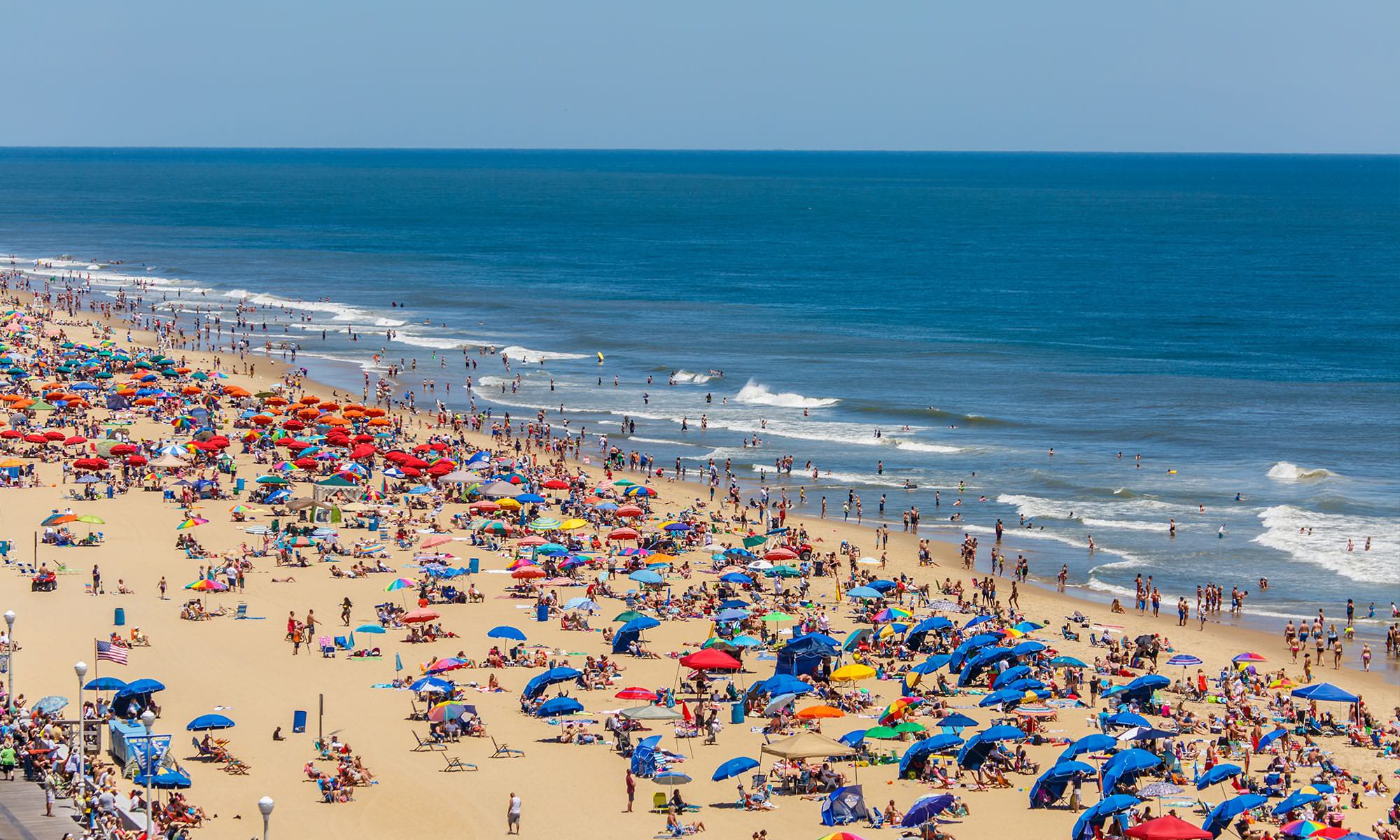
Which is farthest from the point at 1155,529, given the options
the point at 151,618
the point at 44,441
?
the point at 44,441

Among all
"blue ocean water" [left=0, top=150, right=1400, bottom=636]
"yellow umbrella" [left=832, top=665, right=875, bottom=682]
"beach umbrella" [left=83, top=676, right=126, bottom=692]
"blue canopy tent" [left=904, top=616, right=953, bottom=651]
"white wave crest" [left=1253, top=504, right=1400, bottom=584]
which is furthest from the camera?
"blue ocean water" [left=0, top=150, right=1400, bottom=636]

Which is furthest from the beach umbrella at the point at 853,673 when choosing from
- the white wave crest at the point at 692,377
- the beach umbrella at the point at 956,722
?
the white wave crest at the point at 692,377

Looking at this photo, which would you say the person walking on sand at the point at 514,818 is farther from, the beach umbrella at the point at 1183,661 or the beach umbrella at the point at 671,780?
the beach umbrella at the point at 1183,661

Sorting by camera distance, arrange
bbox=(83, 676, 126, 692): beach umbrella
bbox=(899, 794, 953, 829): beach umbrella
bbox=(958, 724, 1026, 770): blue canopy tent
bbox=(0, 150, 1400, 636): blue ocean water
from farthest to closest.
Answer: bbox=(0, 150, 1400, 636): blue ocean water
bbox=(83, 676, 126, 692): beach umbrella
bbox=(958, 724, 1026, 770): blue canopy tent
bbox=(899, 794, 953, 829): beach umbrella

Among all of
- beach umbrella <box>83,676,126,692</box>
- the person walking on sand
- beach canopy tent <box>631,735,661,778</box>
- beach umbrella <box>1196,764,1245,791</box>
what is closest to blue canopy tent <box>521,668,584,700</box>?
beach canopy tent <box>631,735,661,778</box>

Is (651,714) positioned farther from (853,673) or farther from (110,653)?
(110,653)

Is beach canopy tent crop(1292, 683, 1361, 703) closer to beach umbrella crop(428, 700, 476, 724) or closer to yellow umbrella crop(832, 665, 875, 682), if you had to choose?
yellow umbrella crop(832, 665, 875, 682)

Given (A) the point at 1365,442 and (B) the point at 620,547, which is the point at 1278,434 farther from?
(B) the point at 620,547
